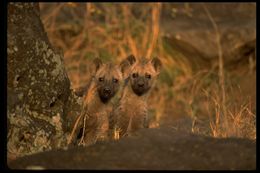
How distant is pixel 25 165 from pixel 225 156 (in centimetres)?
142

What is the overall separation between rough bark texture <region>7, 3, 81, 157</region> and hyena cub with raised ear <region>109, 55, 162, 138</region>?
1.44 m

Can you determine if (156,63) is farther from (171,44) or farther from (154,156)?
(171,44)

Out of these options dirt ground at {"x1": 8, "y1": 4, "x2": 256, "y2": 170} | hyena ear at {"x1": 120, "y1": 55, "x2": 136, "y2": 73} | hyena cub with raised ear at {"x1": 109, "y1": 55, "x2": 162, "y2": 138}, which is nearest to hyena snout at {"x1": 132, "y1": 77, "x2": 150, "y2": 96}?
hyena cub with raised ear at {"x1": 109, "y1": 55, "x2": 162, "y2": 138}

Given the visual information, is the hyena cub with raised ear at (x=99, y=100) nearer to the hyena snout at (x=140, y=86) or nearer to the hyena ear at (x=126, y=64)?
the hyena ear at (x=126, y=64)

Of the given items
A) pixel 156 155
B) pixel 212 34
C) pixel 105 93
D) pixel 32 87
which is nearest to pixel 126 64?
pixel 105 93

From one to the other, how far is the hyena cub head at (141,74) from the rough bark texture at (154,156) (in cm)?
253

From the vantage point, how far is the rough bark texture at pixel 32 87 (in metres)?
5.68

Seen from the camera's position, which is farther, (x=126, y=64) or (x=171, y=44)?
(x=171, y=44)

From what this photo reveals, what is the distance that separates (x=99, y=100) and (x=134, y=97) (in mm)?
717

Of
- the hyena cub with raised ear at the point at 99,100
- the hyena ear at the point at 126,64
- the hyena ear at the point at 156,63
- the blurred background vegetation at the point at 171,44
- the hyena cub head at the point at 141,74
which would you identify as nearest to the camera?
the hyena cub with raised ear at the point at 99,100

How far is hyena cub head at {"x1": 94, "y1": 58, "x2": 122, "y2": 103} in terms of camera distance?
6980 mm

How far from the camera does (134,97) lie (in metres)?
7.57

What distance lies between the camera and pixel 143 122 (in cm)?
754

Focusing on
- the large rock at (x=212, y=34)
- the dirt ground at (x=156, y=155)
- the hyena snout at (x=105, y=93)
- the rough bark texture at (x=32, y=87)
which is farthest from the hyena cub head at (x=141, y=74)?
the large rock at (x=212, y=34)
